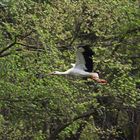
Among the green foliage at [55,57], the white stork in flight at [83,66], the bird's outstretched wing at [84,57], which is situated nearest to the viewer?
the bird's outstretched wing at [84,57]

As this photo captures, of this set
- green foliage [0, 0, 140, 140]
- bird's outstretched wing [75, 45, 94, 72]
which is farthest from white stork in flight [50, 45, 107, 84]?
green foliage [0, 0, 140, 140]

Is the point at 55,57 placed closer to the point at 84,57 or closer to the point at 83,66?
the point at 83,66

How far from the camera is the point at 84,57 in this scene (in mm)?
11766

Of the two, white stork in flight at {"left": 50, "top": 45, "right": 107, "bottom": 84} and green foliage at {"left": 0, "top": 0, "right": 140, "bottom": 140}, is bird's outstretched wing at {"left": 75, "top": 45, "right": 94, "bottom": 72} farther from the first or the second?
green foliage at {"left": 0, "top": 0, "right": 140, "bottom": 140}

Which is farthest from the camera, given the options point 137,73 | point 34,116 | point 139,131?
point 139,131

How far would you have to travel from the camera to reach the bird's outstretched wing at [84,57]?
1115 centimetres

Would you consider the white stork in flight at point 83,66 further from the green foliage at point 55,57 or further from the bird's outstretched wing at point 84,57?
the green foliage at point 55,57

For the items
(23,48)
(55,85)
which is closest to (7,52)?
(23,48)

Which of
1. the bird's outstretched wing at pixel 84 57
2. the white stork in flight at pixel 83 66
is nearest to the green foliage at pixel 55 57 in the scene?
the white stork in flight at pixel 83 66

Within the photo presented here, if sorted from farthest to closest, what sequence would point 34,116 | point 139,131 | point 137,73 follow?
point 139,131
point 137,73
point 34,116

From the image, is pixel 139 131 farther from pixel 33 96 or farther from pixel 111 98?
pixel 33 96

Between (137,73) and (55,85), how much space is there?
133 inches

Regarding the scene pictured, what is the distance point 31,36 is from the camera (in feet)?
46.6

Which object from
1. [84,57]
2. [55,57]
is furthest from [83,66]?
[55,57]
